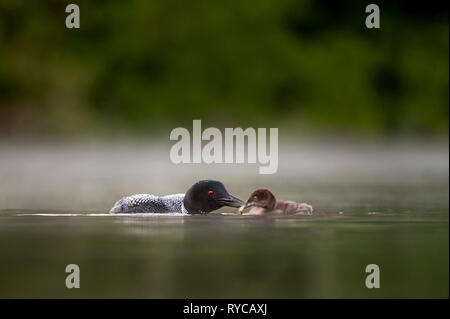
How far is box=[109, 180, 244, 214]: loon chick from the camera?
27.1 feet

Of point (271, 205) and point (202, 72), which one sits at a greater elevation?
point (202, 72)

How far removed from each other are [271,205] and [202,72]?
6.83 m

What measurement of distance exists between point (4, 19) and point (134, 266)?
908 cm

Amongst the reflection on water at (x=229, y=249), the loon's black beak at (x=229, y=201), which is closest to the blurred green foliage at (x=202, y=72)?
the reflection on water at (x=229, y=249)

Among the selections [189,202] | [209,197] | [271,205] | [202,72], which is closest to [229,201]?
[209,197]

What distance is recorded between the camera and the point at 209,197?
27.2ft

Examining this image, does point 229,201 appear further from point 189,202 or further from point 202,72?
point 202,72

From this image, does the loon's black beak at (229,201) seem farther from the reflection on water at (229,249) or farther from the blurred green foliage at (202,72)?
the blurred green foliage at (202,72)

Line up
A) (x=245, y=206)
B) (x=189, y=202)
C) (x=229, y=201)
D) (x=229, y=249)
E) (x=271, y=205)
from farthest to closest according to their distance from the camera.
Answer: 1. (x=271, y=205)
2. (x=245, y=206)
3. (x=189, y=202)
4. (x=229, y=201)
5. (x=229, y=249)

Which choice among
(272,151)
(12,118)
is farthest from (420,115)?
(12,118)

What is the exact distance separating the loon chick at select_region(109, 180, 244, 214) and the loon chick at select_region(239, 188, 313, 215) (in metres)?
0.28

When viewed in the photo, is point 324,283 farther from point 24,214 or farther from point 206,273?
point 24,214

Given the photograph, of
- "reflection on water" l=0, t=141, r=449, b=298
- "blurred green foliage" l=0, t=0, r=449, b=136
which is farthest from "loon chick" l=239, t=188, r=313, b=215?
"blurred green foliage" l=0, t=0, r=449, b=136

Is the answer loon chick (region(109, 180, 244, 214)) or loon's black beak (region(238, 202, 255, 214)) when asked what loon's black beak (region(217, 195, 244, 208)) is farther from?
loon's black beak (region(238, 202, 255, 214))
